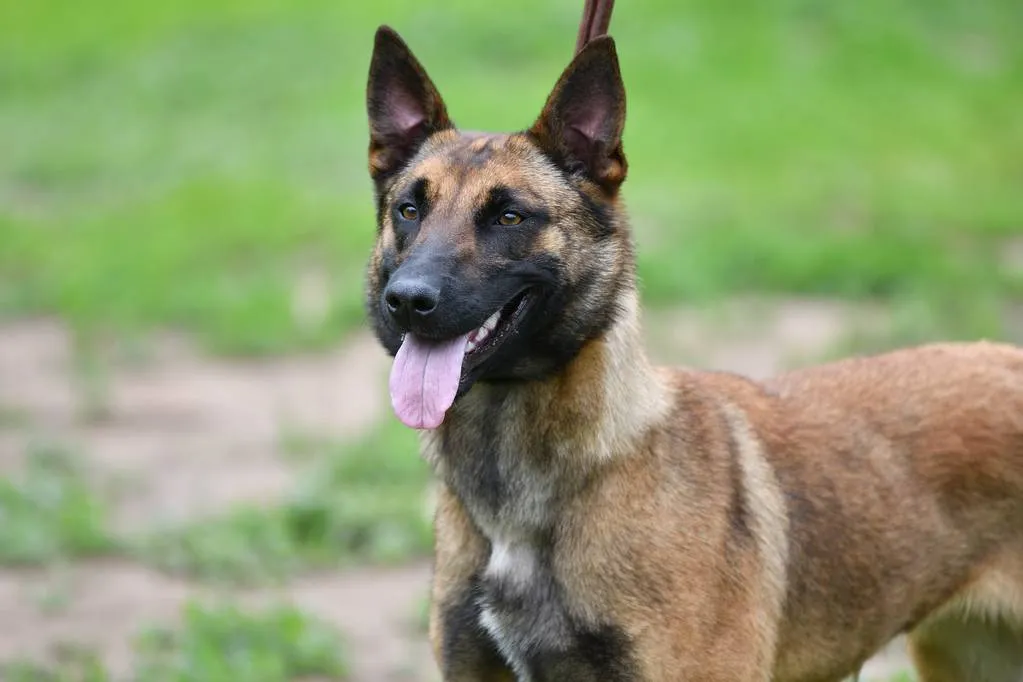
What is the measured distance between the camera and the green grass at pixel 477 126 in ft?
34.4

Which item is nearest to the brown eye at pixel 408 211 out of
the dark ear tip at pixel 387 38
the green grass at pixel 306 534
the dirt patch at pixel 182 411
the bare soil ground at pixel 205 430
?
the dark ear tip at pixel 387 38

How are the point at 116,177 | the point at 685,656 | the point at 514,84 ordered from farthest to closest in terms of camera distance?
the point at 514,84
the point at 116,177
the point at 685,656

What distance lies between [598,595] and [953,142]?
432 inches

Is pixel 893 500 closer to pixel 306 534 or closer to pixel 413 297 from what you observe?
pixel 413 297

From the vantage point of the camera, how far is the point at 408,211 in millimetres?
4020

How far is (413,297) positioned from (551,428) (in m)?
0.55

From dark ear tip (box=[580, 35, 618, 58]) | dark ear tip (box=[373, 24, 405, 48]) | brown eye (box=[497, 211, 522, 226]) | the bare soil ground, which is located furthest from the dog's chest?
the bare soil ground

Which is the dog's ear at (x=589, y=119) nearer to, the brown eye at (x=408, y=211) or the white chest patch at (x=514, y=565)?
the brown eye at (x=408, y=211)

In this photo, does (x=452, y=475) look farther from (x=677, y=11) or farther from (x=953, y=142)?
(x=677, y=11)

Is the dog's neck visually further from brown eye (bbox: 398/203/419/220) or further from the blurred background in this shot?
the blurred background

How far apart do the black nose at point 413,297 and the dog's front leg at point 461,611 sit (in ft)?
2.08

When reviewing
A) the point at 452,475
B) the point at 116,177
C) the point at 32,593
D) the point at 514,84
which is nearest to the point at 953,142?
the point at 514,84

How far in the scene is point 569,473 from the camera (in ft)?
13.0

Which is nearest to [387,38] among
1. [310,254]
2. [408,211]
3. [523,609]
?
[408,211]
